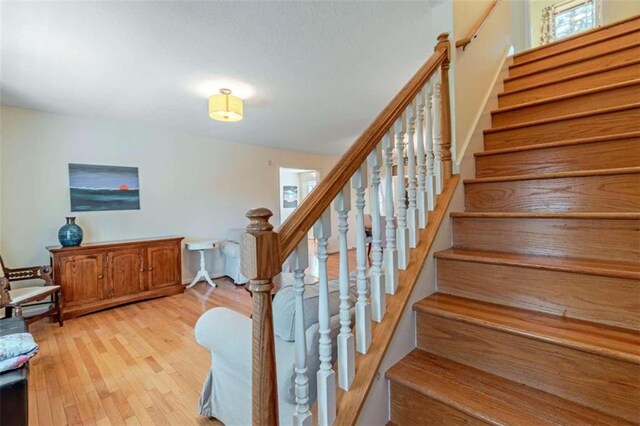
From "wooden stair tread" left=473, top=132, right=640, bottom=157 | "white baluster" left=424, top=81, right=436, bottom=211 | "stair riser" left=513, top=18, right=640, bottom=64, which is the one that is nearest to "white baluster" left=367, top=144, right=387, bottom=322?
"white baluster" left=424, top=81, right=436, bottom=211

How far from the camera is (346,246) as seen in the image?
3.28ft

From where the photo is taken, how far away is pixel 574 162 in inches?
61.5

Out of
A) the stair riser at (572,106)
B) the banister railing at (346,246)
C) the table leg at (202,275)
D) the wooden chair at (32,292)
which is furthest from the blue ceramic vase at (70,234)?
the stair riser at (572,106)

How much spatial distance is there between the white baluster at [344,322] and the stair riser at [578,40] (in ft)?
9.04

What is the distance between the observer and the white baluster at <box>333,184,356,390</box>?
968mm

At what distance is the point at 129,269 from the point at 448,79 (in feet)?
12.6

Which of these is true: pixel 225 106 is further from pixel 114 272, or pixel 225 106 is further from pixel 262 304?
pixel 262 304

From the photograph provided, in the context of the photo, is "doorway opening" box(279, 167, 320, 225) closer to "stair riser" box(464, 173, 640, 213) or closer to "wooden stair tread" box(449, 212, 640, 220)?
"stair riser" box(464, 173, 640, 213)

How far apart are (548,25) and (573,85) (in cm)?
328

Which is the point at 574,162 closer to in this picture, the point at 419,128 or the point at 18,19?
the point at 419,128

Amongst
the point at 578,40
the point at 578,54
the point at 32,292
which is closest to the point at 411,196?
the point at 578,54

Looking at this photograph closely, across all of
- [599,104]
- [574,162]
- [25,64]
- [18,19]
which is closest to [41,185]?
[25,64]

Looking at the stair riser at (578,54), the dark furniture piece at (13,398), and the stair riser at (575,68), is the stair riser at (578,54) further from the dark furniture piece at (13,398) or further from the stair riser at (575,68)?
the dark furniture piece at (13,398)

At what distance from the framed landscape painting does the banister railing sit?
3.70 meters
